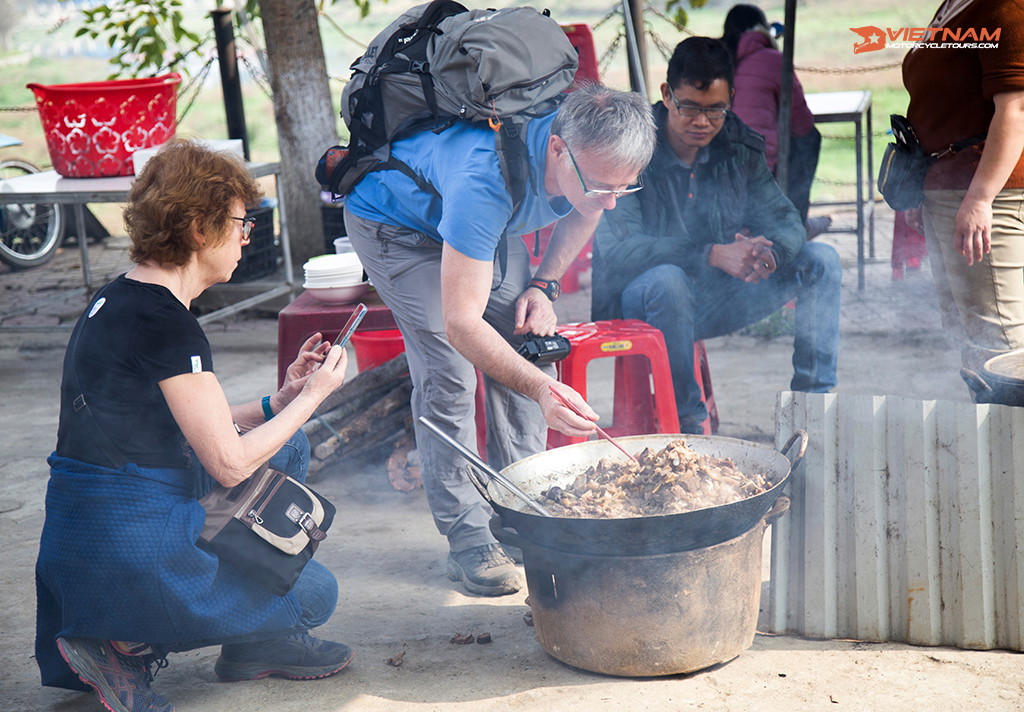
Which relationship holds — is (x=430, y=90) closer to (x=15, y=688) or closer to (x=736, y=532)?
(x=736, y=532)

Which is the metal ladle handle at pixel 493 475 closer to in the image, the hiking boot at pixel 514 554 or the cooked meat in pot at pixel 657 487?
the cooked meat in pot at pixel 657 487

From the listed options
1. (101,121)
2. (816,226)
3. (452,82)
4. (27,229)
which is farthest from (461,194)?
(27,229)

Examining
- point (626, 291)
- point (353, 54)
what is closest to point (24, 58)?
point (353, 54)

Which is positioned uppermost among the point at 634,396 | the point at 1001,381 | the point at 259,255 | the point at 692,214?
→ the point at 692,214

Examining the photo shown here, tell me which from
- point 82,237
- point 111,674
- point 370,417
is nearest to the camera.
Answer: point 111,674

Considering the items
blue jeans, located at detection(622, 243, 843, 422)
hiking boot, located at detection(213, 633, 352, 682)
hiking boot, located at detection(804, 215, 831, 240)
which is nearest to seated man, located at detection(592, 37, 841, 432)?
blue jeans, located at detection(622, 243, 843, 422)

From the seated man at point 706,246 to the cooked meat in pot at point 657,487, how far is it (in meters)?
1.42

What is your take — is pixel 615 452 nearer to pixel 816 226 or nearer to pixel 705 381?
pixel 705 381

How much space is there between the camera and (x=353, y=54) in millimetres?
25734

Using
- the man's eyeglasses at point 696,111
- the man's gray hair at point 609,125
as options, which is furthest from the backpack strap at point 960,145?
the man's gray hair at point 609,125

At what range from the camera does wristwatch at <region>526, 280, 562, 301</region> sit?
3.63 m

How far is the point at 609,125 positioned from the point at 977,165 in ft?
5.46

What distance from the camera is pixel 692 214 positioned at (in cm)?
459

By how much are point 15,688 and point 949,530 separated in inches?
110
